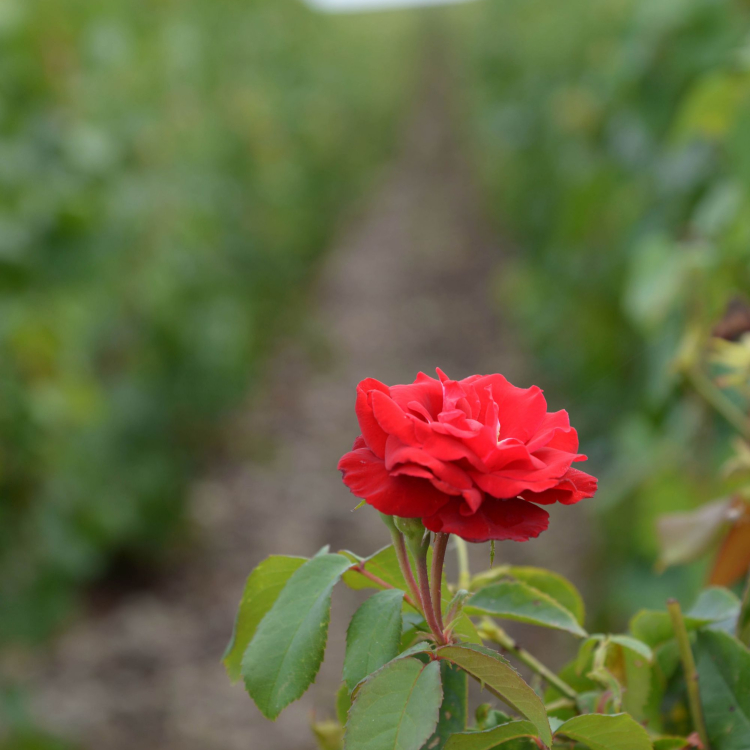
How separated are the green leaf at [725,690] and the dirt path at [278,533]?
1.40 meters

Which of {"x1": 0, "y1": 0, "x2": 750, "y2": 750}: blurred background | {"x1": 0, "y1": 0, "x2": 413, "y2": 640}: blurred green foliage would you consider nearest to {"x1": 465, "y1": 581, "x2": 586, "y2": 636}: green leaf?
{"x1": 0, "y1": 0, "x2": 750, "y2": 750}: blurred background

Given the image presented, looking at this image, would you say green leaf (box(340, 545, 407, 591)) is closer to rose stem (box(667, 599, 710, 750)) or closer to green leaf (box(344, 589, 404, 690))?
green leaf (box(344, 589, 404, 690))

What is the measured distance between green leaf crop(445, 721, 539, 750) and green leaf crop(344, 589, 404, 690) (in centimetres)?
4

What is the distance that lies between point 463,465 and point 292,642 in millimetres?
106

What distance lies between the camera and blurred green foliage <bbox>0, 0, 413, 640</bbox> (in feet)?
4.74

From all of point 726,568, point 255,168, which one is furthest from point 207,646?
point 255,168

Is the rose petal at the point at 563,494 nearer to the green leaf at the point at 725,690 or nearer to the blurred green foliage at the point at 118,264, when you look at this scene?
the green leaf at the point at 725,690

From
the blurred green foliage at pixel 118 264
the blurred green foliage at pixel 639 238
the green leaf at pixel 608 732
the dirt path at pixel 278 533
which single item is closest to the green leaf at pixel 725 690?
the green leaf at pixel 608 732

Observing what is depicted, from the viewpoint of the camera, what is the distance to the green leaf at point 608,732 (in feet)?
1.02

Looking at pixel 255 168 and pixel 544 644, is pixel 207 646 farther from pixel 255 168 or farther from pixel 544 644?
pixel 255 168

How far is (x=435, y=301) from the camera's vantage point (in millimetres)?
4824

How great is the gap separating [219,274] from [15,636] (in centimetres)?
163

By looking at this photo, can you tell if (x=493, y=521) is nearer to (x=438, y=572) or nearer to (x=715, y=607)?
(x=438, y=572)

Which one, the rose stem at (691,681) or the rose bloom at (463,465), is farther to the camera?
the rose stem at (691,681)
